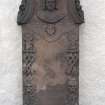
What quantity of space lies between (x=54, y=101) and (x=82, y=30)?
567 millimetres

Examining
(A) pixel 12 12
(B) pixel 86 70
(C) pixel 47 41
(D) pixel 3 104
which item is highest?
(A) pixel 12 12

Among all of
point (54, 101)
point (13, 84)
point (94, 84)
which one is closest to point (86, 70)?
point (94, 84)

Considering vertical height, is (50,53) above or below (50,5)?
below

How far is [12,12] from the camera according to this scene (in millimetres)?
3045

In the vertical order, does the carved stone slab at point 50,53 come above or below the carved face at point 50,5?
below

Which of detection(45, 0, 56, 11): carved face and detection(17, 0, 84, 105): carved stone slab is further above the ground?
detection(45, 0, 56, 11): carved face

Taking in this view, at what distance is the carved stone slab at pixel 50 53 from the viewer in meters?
3.01

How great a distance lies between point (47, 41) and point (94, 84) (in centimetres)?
48

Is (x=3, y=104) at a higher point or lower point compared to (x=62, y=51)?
lower

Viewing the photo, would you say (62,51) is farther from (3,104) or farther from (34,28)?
(3,104)

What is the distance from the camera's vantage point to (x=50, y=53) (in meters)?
3.03

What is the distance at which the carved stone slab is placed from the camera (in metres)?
3.01

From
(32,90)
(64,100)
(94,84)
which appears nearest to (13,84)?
(32,90)

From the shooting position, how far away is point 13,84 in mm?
3082
